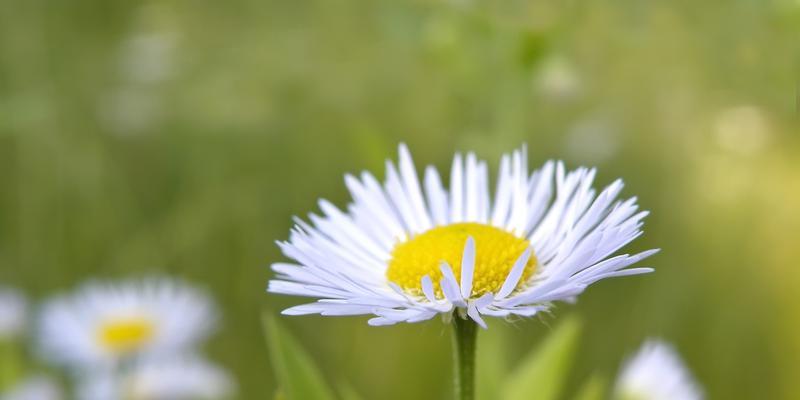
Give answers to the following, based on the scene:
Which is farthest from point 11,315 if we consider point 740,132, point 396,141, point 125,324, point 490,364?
point 740,132

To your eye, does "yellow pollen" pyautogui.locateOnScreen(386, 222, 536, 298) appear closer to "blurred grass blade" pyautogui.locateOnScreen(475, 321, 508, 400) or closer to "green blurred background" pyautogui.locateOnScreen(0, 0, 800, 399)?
"blurred grass blade" pyautogui.locateOnScreen(475, 321, 508, 400)

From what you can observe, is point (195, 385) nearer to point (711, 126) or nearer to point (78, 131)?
point (711, 126)

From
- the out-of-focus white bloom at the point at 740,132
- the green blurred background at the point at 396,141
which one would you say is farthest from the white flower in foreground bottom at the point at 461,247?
the out-of-focus white bloom at the point at 740,132

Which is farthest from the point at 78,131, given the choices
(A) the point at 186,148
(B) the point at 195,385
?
(B) the point at 195,385

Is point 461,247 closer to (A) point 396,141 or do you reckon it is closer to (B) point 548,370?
(B) point 548,370

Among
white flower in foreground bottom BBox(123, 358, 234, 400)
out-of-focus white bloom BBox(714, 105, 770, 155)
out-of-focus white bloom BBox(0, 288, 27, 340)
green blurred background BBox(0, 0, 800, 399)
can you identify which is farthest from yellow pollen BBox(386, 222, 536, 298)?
out-of-focus white bloom BBox(714, 105, 770, 155)
